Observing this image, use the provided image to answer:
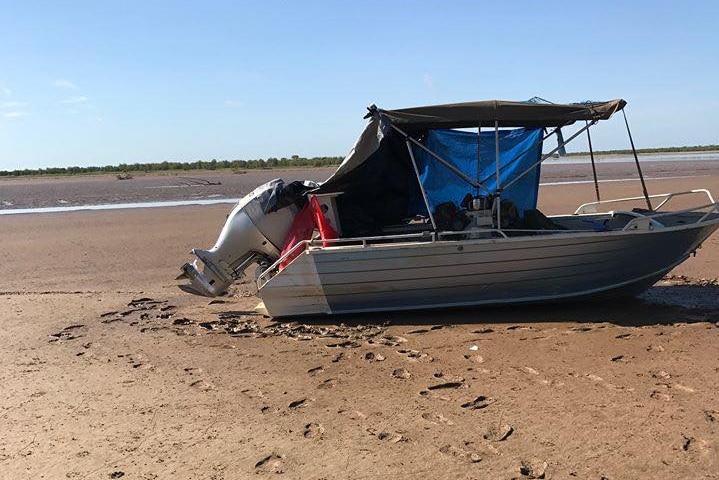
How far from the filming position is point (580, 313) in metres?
7.22

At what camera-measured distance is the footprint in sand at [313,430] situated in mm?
4449

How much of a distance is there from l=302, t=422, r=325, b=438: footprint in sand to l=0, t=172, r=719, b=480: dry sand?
0.02 m

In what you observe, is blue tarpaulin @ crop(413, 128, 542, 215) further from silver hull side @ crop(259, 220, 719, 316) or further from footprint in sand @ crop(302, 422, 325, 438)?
footprint in sand @ crop(302, 422, 325, 438)

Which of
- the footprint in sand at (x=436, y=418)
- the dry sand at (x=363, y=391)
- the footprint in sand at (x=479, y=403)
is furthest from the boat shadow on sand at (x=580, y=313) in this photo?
the footprint in sand at (x=436, y=418)

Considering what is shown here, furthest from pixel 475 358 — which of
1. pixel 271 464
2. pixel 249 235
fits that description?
pixel 249 235

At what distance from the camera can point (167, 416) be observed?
4906mm

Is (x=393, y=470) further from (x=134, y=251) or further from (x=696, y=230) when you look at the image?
(x=134, y=251)

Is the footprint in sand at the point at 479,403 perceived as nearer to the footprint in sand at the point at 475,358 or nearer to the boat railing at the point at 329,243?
the footprint in sand at the point at 475,358

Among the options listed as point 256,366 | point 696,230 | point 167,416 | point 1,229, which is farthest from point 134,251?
point 696,230

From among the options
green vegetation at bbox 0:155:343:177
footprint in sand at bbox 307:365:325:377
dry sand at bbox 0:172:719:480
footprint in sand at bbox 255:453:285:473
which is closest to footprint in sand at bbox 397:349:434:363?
dry sand at bbox 0:172:719:480

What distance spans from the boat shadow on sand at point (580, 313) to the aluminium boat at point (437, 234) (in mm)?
163

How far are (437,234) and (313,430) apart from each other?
3189 mm

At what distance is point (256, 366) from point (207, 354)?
73 cm

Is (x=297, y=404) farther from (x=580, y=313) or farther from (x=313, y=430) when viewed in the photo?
(x=580, y=313)
